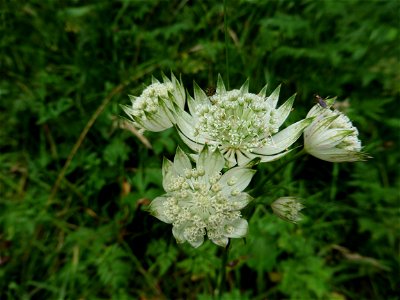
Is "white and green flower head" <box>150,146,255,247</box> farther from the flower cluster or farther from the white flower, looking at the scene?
the white flower

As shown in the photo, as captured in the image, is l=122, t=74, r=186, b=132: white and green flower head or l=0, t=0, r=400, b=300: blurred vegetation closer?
l=122, t=74, r=186, b=132: white and green flower head

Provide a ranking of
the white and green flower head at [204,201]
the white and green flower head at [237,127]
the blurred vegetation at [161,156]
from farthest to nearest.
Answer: the blurred vegetation at [161,156] < the white and green flower head at [237,127] < the white and green flower head at [204,201]

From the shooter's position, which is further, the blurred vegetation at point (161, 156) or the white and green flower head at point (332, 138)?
the blurred vegetation at point (161, 156)

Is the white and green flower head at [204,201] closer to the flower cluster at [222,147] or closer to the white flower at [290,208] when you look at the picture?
the flower cluster at [222,147]

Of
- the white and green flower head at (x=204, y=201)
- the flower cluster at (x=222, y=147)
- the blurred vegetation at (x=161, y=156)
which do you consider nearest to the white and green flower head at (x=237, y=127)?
the flower cluster at (x=222, y=147)

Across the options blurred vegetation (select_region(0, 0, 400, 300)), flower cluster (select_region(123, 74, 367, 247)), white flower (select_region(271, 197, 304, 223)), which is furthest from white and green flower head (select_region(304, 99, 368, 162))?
blurred vegetation (select_region(0, 0, 400, 300))

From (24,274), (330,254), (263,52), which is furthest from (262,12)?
Answer: (24,274)

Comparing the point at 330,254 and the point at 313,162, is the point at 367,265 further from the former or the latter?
the point at 313,162

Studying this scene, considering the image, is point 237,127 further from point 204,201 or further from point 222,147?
point 204,201
